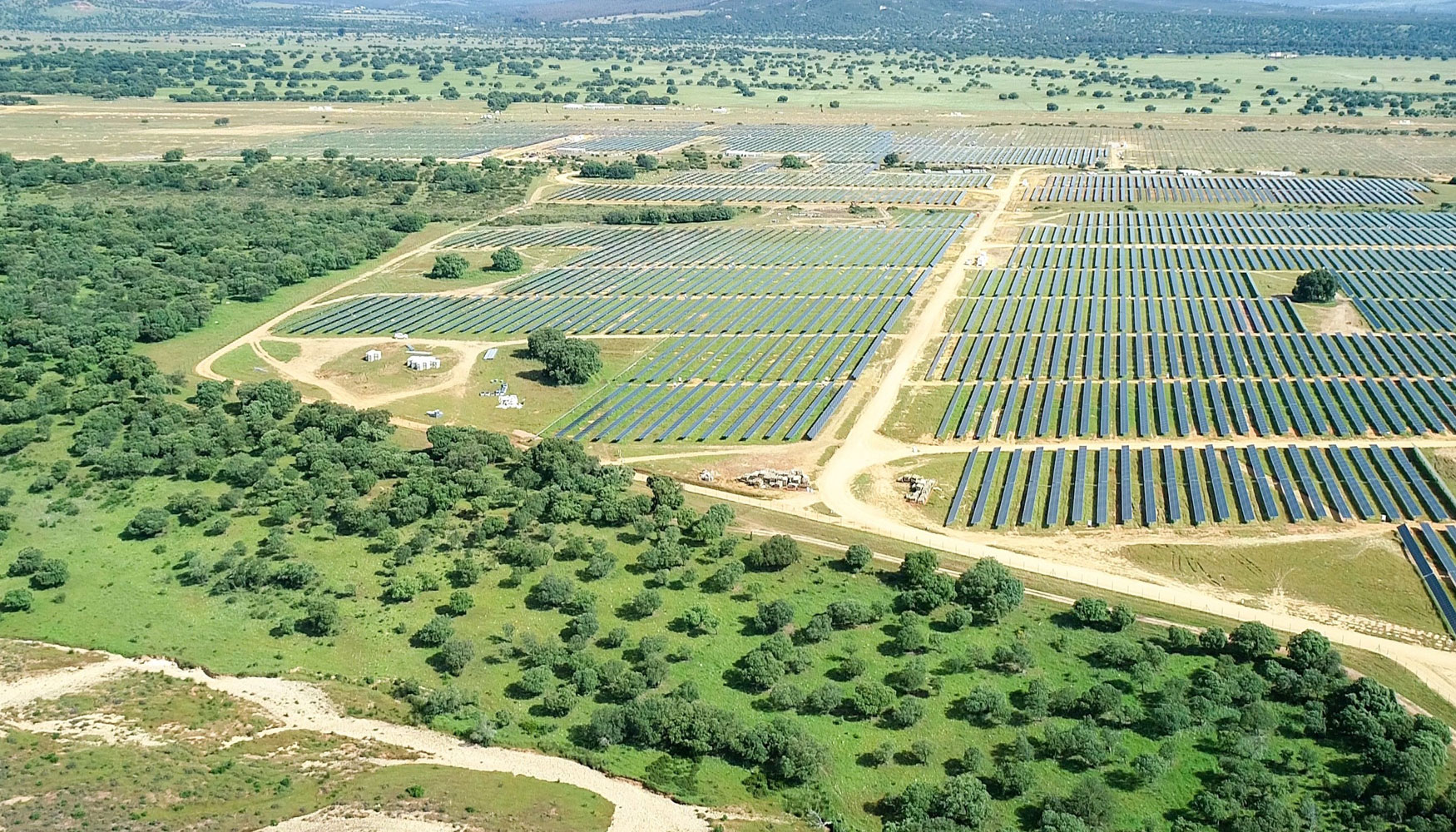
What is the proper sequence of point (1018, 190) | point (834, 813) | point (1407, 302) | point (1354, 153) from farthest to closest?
point (1354, 153) → point (1018, 190) → point (1407, 302) → point (834, 813)

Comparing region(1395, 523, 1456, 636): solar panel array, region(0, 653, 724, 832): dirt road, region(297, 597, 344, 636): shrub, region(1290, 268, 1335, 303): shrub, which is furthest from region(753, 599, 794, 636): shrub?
region(1290, 268, 1335, 303): shrub

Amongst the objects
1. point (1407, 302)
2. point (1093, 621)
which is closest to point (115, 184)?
point (1093, 621)

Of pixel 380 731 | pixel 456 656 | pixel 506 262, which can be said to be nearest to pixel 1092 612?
pixel 456 656

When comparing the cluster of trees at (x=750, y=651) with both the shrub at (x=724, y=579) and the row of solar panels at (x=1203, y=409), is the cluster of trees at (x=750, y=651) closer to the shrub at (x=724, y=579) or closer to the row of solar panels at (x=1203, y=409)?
the shrub at (x=724, y=579)

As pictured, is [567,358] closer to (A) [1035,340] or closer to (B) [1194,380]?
(A) [1035,340]

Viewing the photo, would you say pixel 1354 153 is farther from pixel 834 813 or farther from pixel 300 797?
pixel 300 797

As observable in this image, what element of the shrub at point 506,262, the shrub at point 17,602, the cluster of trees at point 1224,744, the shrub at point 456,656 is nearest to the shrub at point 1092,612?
the cluster of trees at point 1224,744

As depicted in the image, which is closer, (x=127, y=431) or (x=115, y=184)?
(x=127, y=431)
